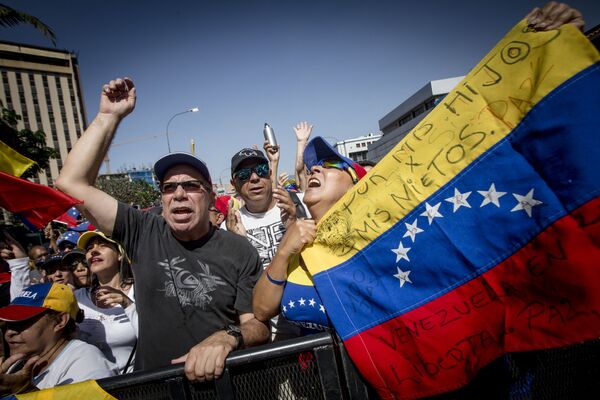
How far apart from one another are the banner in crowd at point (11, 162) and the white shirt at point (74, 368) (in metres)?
1.73

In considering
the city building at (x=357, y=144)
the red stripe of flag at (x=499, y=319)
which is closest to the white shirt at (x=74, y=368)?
the red stripe of flag at (x=499, y=319)

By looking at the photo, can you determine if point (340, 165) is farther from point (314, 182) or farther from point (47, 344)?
point (47, 344)

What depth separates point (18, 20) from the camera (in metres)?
8.61

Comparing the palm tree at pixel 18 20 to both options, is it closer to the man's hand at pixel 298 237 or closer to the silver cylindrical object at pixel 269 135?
the silver cylindrical object at pixel 269 135

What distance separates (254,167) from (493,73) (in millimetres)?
2405

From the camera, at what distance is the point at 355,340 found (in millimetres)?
1341

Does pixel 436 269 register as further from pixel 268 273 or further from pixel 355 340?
pixel 268 273

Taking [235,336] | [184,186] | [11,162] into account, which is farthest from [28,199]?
[235,336]

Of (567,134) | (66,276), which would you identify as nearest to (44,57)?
(66,276)

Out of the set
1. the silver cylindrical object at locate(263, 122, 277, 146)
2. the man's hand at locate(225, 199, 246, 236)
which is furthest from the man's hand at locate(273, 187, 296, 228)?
the silver cylindrical object at locate(263, 122, 277, 146)

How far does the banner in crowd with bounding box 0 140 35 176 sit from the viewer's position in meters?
2.57

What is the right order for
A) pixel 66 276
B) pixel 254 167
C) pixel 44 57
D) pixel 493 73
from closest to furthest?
pixel 493 73 < pixel 254 167 < pixel 66 276 < pixel 44 57

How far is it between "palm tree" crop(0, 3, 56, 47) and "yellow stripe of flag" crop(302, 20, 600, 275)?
1158cm

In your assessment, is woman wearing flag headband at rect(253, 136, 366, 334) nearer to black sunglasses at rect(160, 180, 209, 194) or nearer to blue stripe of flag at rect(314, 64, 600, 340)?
blue stripe of flag at rect(314, 64, 600, 340)
